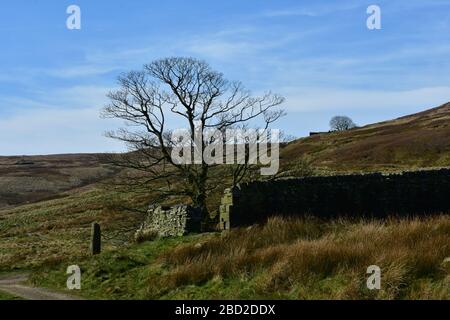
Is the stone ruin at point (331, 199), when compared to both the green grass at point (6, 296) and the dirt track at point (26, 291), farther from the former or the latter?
the green grass at point (6, 296)

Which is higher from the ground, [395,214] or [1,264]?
[395,214]

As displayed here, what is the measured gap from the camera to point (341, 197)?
16062 mm

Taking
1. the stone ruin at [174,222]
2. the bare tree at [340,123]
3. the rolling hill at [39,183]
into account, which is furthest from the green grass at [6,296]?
the bare tree at [340,123]

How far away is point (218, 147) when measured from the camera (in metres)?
25.5

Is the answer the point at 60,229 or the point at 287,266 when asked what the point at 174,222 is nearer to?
the point at 287,266

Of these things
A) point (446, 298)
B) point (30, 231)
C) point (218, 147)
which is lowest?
point (30, 231)

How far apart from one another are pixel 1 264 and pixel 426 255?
1547 centimetres

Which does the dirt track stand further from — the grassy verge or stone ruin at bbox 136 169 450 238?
stone ruin at bbox 136 169 450 238

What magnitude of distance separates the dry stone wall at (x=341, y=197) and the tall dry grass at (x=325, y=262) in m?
2.67

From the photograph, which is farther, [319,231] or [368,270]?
[319,231]
